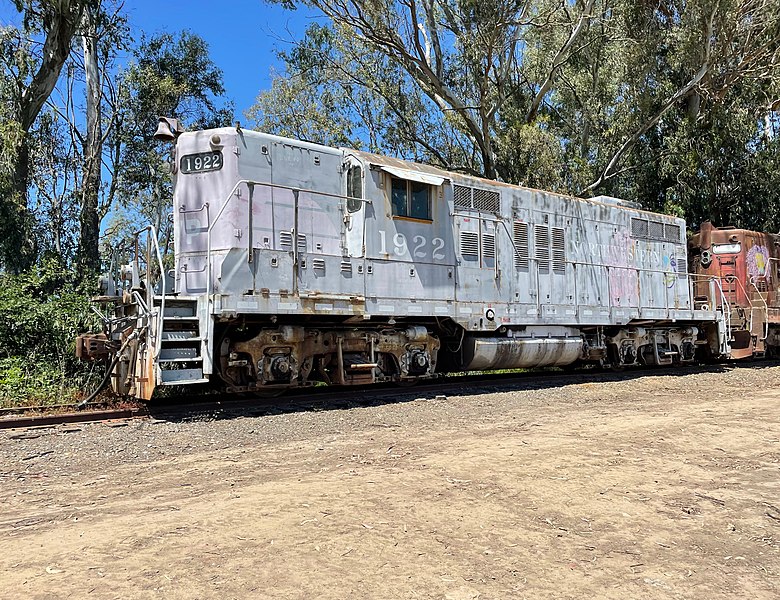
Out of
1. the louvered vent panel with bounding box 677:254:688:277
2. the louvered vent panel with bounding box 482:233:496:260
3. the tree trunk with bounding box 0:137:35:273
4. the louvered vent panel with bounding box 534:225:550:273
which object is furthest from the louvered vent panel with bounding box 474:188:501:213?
the tree trunk with bounding box 0:137:35:273

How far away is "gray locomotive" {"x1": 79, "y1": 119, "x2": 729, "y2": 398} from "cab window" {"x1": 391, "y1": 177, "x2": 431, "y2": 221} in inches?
0.9

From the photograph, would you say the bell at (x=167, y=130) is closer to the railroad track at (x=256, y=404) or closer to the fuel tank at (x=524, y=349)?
the railroad track at (x=256, y=404)

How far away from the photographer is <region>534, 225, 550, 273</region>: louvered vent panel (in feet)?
37.7

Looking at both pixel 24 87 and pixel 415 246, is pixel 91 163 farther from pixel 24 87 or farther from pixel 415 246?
pixel 415 246

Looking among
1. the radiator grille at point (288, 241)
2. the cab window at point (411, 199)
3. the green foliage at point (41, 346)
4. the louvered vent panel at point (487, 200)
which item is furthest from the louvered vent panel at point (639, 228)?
the green foliage at point (41, 346)

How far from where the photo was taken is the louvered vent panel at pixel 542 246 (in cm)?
1150

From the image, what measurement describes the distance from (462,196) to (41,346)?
7.25 metres

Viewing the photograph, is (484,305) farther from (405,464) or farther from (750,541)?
(750,541)

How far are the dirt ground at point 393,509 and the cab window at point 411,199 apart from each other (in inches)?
Answer: 144

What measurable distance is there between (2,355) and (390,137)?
19039 mm

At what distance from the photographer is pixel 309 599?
110 inches

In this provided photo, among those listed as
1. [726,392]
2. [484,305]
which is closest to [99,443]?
[484,305]

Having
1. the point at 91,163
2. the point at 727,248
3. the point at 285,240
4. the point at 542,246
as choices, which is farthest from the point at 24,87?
the point at 727,248

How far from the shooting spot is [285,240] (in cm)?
859
